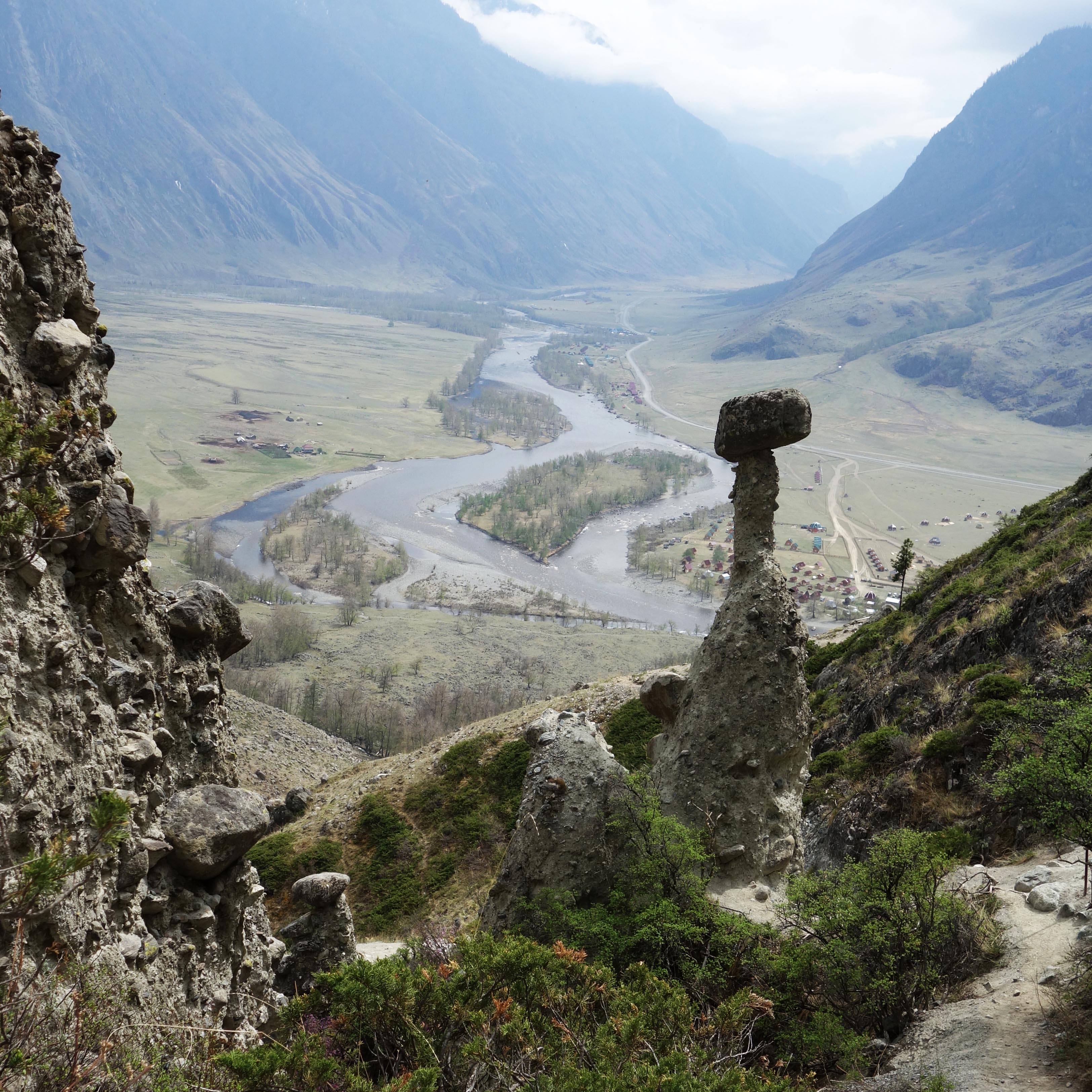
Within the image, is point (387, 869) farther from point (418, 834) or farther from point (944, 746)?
point (944, 746)

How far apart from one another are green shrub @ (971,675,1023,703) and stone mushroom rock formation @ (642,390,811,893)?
8740 millimetres

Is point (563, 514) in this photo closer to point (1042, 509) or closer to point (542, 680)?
point (542, 680)

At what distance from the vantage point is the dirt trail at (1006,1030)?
10.7 m

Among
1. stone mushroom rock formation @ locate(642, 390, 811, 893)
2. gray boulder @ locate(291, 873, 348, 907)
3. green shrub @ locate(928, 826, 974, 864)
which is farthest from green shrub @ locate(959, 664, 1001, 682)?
gray boulder @ locate(291, 873, 348, 907)

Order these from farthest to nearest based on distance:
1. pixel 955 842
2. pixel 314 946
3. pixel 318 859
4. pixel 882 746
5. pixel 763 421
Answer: pixel 318 859 < pixel 882 746 < pixel 955 842 < pixel 763 421 < pixel 314 946

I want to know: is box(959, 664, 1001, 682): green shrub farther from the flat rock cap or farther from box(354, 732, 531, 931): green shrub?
box(354, 732, 531, 931): green shrub

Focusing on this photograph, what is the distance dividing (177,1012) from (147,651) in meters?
4.44

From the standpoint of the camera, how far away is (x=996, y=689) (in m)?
22.8

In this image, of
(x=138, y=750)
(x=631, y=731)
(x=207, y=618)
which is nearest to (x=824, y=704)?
(x=631, y=731)

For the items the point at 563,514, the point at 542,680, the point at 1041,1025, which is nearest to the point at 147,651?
the point at 1041,1025

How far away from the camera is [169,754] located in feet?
38.6

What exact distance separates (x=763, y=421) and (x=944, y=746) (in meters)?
Result: 11.1

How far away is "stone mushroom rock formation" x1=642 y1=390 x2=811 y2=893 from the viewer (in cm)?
1599

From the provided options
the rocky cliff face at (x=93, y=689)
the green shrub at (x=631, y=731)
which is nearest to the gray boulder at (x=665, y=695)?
the rocky cliff face at (x=93, y=689)
